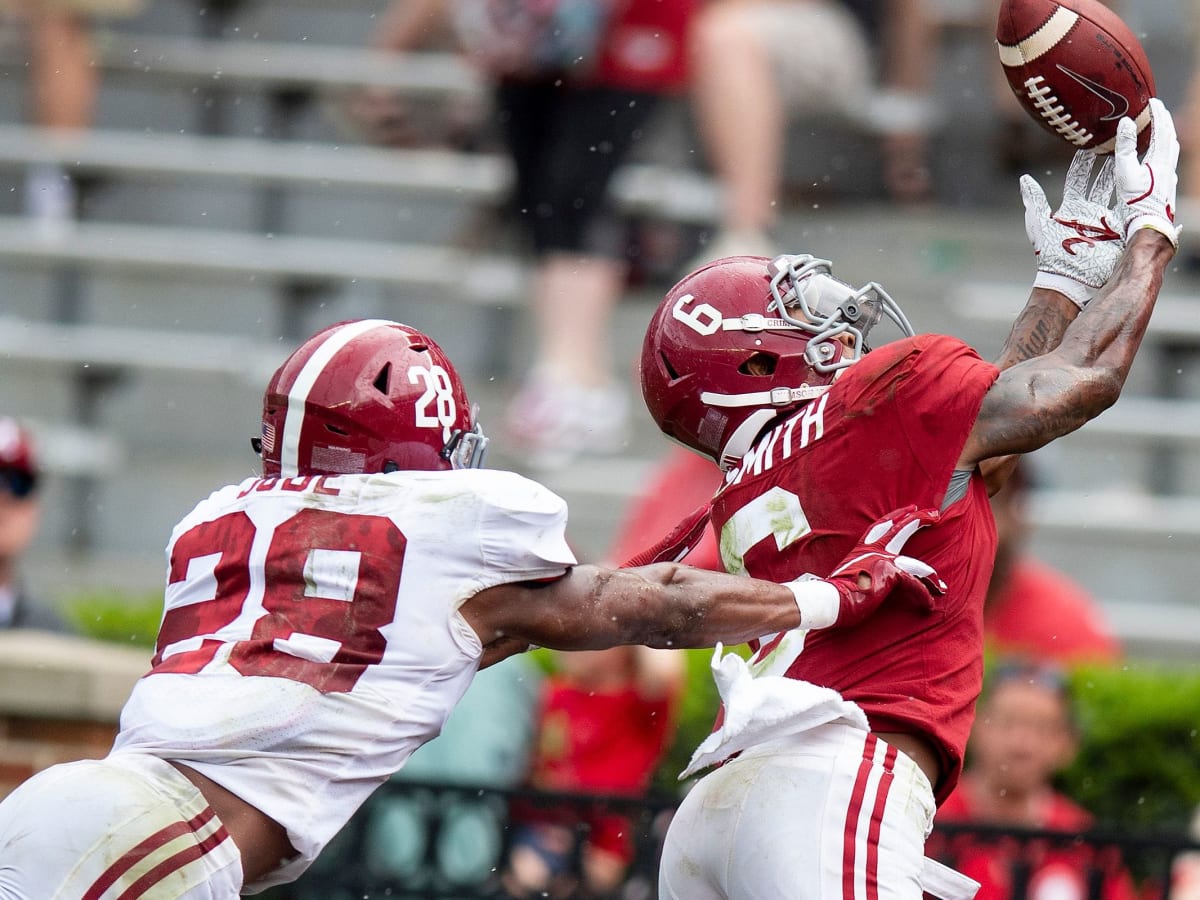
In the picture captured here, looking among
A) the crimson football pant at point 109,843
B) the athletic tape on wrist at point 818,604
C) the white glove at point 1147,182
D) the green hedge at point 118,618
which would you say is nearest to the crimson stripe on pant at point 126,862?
the crimson football pant at point 109,843

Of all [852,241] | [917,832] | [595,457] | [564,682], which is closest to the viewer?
[917,832]

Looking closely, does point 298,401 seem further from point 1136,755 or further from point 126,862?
point 1136,755

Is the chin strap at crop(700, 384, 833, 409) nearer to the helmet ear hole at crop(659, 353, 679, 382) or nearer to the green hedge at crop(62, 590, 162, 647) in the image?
the helmet ear hole at crop(659, 353, 679, 382)

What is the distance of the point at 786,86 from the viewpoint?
844 cm

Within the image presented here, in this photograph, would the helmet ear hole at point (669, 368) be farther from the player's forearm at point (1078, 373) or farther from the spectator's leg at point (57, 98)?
the spectator's leg at point (57, 98)

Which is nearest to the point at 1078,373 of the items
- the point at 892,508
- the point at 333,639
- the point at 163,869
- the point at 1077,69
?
the point at 892,508

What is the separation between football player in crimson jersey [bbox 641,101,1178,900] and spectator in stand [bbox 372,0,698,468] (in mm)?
4029

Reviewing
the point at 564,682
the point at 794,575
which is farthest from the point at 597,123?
the point at 794,575

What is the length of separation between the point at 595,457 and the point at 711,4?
2011 mm

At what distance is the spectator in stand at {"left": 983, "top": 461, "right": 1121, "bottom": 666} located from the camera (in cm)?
656

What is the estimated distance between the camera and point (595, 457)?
27.7ft

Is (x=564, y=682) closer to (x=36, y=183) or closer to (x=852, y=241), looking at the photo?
(x=852, y=241)

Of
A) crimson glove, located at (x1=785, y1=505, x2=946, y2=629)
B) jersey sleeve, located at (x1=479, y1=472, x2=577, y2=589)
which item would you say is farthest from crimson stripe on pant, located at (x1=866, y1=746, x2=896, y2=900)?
jersey sleeve, located at (x1=479, y1=472, x2=577, y2=589)

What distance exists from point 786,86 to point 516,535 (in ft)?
17.8
